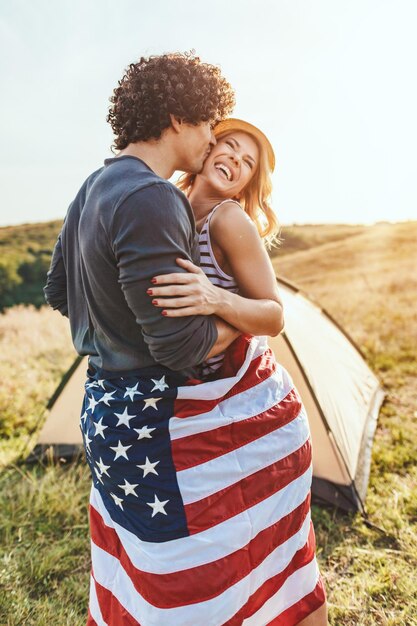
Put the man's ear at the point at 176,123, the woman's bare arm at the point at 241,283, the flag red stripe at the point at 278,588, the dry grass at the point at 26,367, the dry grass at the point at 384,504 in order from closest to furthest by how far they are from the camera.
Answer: the woman's bare arm at the point at 241,283
the man's ear at the point at 176,123
the flag red stripe at the point at 278,588
the dry grass at the point at 384,504
the dry grass at the point at 26,367

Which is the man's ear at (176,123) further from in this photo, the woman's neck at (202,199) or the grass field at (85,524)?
the grass field at (85,524)

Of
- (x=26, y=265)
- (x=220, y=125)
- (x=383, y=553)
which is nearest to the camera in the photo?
(x=220, y=125)

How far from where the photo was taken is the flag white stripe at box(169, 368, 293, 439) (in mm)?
1716

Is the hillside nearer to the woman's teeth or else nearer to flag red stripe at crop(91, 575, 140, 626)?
the woman's teeth

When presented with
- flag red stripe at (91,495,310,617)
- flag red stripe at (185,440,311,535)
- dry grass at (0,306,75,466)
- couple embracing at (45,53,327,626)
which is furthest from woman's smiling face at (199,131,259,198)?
dry grass at (0,306,75,466)

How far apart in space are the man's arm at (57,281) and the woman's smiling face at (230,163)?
2.14ft

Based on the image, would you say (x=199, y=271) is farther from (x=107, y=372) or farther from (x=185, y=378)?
(x=107, y=372)

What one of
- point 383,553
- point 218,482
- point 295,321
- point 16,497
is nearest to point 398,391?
point 295,321

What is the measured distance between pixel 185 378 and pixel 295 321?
2.43 metres

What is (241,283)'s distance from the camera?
1760 mm

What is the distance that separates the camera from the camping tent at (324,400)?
3.51m

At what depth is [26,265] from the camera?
71.9 feet

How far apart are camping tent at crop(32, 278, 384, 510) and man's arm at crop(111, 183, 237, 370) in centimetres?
220

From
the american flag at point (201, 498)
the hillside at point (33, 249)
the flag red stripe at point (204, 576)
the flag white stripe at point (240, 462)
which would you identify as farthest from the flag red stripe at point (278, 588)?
the hillside at point (33, 249)
